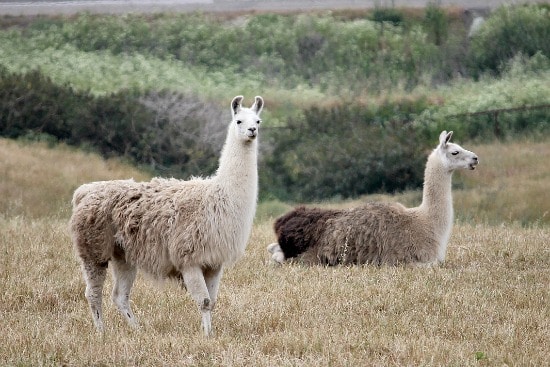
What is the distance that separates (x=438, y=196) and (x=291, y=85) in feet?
62.8

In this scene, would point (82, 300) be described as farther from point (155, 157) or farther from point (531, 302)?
point (155, 157)

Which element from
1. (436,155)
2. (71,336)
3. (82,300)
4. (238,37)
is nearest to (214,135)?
(238,37)

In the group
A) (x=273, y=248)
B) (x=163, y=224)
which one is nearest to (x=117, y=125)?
(x=273, y=248)

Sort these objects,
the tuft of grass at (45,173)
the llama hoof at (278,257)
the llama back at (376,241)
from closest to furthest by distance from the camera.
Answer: the llama back at (376,241) → the llama hoof at (278,257) → the tuft of grass at (45,173)

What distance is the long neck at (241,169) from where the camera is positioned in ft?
28.1

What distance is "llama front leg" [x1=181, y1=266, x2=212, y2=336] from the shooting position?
819cm

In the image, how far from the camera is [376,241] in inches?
472

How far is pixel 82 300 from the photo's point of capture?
9.73 metres

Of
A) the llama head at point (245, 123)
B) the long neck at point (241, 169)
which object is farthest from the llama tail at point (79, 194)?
the llama head at point (245, 123)

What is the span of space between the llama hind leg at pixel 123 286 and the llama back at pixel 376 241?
3.47 meters

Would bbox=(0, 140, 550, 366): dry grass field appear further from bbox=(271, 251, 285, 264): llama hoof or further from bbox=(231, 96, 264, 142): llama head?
bbox=(231, 96, 264, 142): llama head

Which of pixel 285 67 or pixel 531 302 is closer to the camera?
pixel 531 302

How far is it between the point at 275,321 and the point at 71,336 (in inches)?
69.4

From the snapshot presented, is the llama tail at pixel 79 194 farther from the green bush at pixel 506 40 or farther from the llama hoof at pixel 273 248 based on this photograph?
the green bush at pixel 506 40
